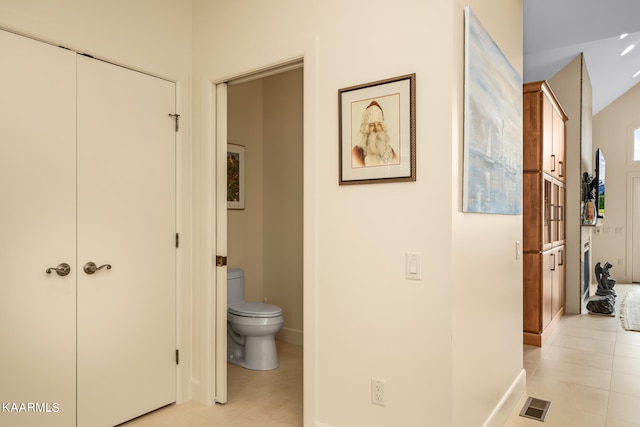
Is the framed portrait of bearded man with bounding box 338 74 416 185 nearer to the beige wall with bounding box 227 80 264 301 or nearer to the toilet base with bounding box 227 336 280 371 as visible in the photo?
the toilet base with bounding box 227 336 280 371

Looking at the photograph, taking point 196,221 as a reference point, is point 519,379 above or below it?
below

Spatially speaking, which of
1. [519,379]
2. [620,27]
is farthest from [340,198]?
[620,27]

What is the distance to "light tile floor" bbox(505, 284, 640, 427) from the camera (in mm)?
2668

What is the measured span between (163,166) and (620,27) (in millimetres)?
4591

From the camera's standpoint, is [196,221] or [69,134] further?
[196,221]

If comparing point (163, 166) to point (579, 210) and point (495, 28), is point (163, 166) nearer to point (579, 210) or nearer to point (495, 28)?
point (495, 28)

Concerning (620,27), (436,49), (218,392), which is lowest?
(218,392)

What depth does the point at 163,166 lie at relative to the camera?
271cm

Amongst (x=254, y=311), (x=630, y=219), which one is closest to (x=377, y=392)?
(x=254, y=311)

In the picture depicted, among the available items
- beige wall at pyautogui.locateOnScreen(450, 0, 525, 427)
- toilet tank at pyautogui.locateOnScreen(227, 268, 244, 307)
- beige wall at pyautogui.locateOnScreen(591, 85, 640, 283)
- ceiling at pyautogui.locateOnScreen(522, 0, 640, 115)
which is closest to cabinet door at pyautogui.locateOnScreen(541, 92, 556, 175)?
ceiling at pyautogui.locateOnScreen(522, 0, 640, 115)

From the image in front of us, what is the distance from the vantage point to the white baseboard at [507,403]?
2.39 m

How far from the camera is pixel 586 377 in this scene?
3330 millimetres

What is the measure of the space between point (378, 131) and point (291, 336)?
8.76 ft

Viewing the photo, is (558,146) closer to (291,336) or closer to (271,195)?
(271,195)
